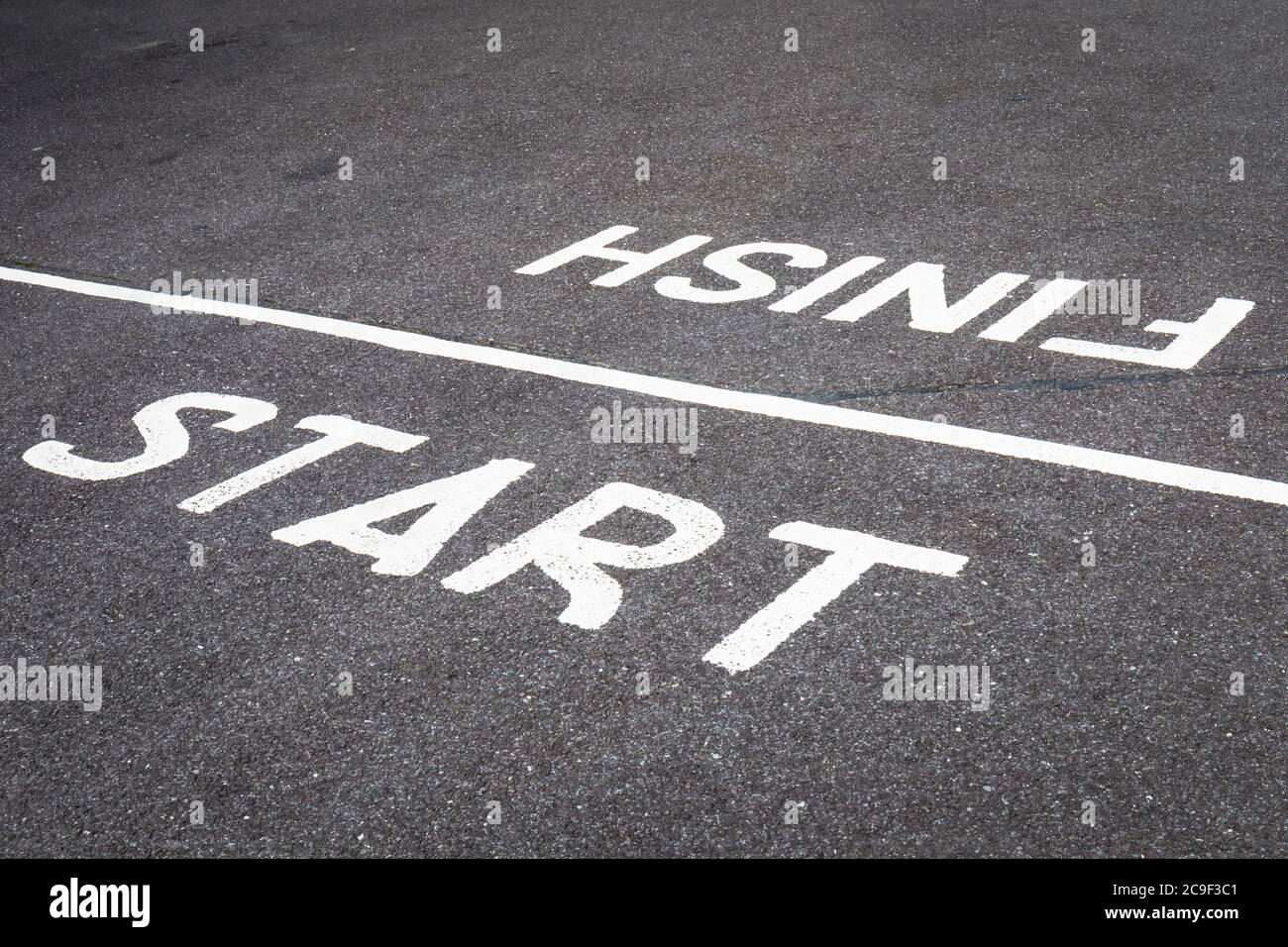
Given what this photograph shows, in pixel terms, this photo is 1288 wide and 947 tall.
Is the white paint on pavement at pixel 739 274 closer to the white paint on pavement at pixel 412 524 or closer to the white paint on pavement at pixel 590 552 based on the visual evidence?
the white paint on pavement at pixel 412 524

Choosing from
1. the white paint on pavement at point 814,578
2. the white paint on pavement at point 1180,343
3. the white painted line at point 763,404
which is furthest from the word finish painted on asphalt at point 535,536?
the white paint on pavement at point 1180,343

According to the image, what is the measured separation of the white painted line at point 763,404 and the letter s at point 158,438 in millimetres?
895

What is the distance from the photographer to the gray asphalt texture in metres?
4.13

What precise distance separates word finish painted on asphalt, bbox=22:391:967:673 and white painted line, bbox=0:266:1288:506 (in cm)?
88

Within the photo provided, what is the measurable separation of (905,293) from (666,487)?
2455 millimetres

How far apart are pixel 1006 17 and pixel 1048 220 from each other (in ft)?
19.0

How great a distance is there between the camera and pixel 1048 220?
8.27 m

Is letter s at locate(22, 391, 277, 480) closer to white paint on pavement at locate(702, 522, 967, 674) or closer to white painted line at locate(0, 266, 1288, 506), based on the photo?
white painted line at locate(0, 266, 1288, 506)

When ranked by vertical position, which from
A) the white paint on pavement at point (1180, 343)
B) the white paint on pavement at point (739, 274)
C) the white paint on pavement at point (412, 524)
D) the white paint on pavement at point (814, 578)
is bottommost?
the white paint on pavement at point (814, 578)

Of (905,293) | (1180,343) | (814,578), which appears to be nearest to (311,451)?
(814,578)

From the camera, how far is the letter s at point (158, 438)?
20.3ft
